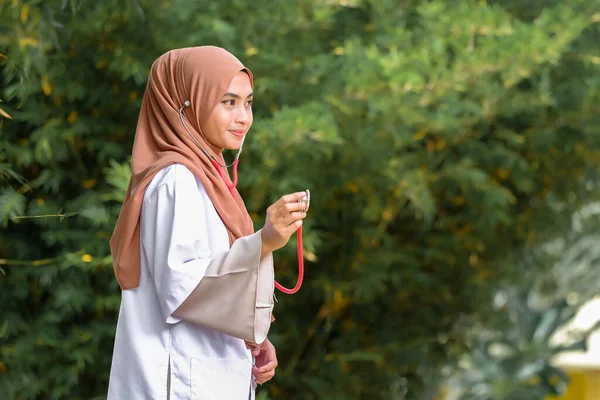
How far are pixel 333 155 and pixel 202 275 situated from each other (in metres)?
2.36

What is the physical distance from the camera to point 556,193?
480 cm

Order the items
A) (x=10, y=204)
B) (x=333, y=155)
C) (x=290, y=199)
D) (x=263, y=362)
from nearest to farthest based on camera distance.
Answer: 1. (x=290, y=199)
2. (x=263, y=362)
3. (x=10, y=204)
4. (x=333, y=155)

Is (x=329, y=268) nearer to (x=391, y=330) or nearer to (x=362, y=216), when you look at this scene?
(x=362, y=216)

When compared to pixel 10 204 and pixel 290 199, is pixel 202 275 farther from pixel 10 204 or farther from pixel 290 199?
pixel 10 204

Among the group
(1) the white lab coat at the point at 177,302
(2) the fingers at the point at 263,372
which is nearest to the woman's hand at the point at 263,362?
(2) the fingers at the point at 263,372

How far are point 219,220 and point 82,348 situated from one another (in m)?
1.98

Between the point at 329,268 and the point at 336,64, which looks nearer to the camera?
the point at 336,64

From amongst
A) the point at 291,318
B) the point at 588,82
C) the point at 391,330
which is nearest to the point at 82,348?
the point at 291,318

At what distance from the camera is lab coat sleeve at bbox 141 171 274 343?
1416mm

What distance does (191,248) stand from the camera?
1.44m

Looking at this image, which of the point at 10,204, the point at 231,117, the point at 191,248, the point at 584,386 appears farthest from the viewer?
the point at 584,386

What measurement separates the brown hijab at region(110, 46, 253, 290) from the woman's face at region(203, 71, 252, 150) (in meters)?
0.01

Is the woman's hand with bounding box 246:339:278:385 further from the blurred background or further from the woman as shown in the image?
the blurred background

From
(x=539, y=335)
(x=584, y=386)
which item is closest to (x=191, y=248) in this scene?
(x=539, y=335)
